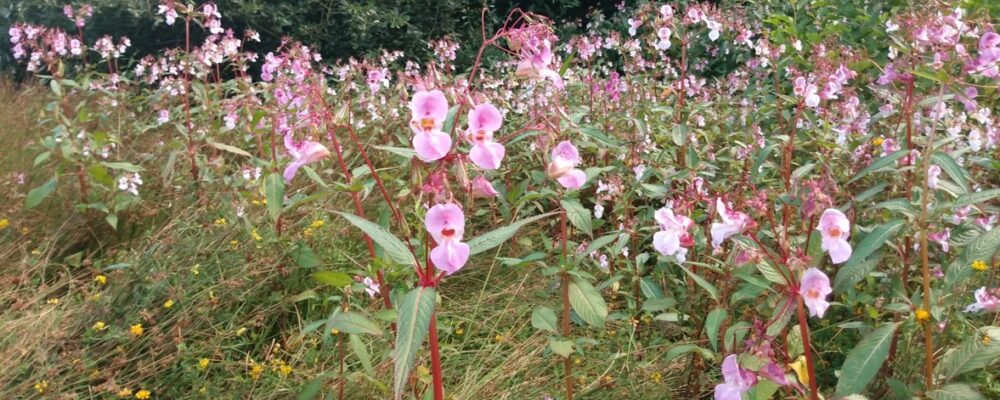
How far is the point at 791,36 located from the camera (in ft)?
13.6

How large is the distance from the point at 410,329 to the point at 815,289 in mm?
642

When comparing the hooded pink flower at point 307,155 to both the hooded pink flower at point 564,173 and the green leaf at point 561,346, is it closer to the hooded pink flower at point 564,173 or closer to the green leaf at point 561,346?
the hooded pink flower at point 564,173

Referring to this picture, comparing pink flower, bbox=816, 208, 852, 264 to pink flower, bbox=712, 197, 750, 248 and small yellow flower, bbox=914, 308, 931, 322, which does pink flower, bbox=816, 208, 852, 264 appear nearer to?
pink flower, bbox=712, 197, 750, 248

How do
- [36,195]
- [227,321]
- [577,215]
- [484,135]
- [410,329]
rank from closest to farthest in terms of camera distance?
1. [410,329]
2. [484,135]
3. [577,215]
4. [227,321]
5. [36,195]

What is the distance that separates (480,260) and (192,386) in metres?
1.23

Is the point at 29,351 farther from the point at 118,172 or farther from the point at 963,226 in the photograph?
the point at 963,226

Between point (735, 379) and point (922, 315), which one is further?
point (922, 315)

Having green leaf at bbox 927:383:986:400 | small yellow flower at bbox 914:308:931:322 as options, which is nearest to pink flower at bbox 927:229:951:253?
small yellow flower at bbox 914:308:931:322

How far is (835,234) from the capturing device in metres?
1.33

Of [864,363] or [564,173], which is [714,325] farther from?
[564,173]

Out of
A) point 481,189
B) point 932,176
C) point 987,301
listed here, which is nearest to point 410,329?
point 481,189

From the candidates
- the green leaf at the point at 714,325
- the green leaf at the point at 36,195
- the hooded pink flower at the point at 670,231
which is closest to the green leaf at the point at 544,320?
the green leaf at the point at 714,325

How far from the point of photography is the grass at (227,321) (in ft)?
7.39

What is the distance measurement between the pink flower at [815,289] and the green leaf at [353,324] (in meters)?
0.79
